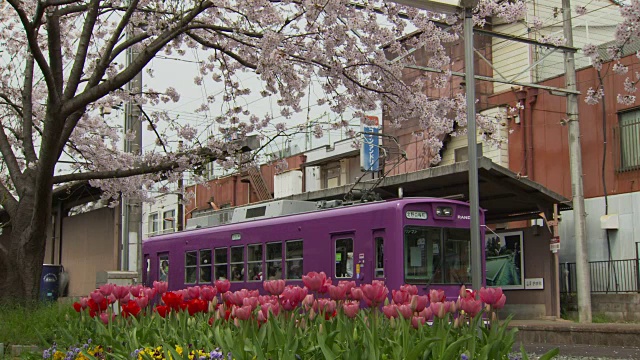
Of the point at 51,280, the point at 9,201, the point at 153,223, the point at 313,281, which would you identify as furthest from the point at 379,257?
the point at 153,223

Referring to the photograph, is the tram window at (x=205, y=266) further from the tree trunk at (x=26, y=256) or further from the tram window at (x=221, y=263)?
the tree trunk at (x=26, y=256)

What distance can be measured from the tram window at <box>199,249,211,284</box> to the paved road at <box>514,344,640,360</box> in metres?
8.09

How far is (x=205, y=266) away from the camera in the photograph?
827 inches

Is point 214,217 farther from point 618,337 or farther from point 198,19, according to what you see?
point 618,337

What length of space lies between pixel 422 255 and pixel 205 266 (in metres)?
6.92

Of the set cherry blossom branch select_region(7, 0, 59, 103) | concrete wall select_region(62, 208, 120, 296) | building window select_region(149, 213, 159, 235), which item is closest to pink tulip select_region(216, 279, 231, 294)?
cherry blossom branch select_region(7, 0, 59, 103)

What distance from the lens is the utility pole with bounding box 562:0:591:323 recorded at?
67.5 feet

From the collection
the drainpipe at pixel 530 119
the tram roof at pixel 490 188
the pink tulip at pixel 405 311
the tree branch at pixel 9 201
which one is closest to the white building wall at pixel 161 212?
the tram roof at pixel 490 188

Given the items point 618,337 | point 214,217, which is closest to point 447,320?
point 618,337

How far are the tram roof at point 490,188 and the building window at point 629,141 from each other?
2007 millimetres

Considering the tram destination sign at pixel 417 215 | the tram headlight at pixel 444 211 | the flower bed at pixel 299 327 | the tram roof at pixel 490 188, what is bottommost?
the flower bed at pixel 299 327

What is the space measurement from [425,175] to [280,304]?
51.7 feet

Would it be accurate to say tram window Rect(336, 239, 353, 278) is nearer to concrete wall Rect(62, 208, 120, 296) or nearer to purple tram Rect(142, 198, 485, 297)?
purple tram Rect(142, 198, 485, 297)

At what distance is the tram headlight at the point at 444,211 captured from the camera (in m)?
16.5
